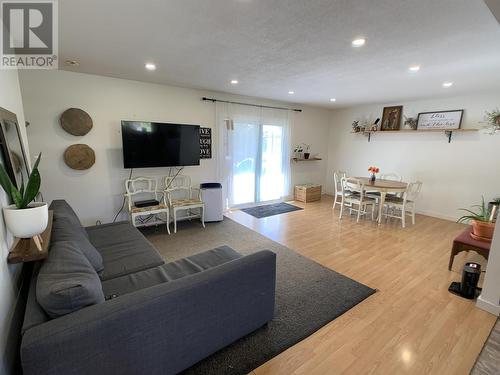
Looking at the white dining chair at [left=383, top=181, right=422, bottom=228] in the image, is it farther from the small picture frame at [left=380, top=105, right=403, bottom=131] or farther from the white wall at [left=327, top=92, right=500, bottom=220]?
the small picture frame at [left=380, top=105, right=403, bottom=131]

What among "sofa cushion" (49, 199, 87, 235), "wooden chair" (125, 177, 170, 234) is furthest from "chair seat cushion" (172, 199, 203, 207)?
"sofa cushion" (49, 199, 87, 235)

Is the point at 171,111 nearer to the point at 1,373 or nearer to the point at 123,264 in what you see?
the point at 123,264

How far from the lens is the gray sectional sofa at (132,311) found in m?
1.02

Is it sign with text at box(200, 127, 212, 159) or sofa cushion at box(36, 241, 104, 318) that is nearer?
sofa cushion at box(36, 241, 104, 318)

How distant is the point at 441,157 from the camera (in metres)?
4.82

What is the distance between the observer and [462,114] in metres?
4.48

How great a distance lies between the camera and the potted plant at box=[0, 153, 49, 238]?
51.1 inches

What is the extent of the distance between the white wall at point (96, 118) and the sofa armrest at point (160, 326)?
3.05 metres

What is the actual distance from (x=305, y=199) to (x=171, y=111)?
374cm

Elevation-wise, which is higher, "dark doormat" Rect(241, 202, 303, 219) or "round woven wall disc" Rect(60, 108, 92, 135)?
"round woven wall disc" Rect(60, 108, 92, 135)

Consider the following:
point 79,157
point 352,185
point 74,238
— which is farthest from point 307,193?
point 74,238

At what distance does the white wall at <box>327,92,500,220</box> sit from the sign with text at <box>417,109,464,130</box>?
0.09 m

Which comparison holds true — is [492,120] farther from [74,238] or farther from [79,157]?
[79,157]

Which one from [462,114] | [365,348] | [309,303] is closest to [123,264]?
[309,303]
